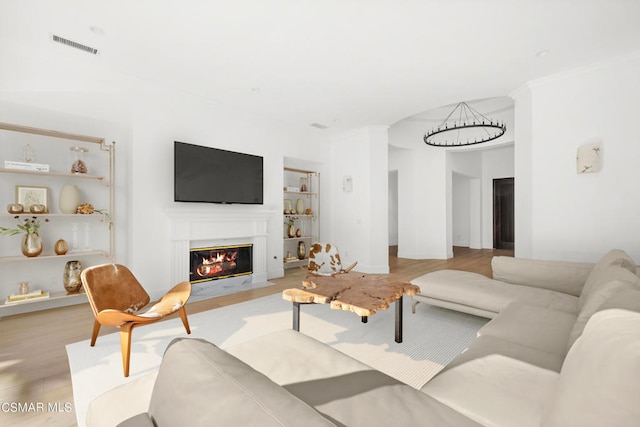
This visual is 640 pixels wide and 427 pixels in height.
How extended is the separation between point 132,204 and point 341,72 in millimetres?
3149

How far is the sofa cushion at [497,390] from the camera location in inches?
42.0

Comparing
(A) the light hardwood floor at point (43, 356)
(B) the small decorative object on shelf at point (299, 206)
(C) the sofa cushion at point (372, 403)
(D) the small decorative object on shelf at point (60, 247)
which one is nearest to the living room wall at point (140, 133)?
(D) the small decorative object on shelf at point (60, 247)

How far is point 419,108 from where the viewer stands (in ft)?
15.9

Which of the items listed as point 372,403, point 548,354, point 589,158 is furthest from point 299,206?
point 372,403

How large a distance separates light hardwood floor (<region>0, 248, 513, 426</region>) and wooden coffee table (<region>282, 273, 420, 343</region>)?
58.5 inches

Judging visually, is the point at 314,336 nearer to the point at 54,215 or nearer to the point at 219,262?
the point at 219,262

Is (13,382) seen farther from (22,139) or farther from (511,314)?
(511,314)

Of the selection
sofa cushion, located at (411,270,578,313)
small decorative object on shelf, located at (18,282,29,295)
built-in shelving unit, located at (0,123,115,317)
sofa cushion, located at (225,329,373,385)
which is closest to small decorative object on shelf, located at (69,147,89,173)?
built-in shelving unit, located at (0,123,115,317)

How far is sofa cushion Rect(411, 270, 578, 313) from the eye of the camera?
2.34 meters

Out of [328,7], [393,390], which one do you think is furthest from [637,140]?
[393,390]

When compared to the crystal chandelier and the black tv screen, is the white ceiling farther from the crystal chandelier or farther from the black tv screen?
the crystal chandelier

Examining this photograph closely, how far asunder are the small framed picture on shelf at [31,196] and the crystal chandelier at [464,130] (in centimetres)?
594

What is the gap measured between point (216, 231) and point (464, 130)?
20.4 ft

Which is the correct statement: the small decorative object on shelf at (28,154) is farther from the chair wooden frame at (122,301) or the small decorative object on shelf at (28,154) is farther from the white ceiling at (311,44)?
the chair wooden frame at (122,301)
